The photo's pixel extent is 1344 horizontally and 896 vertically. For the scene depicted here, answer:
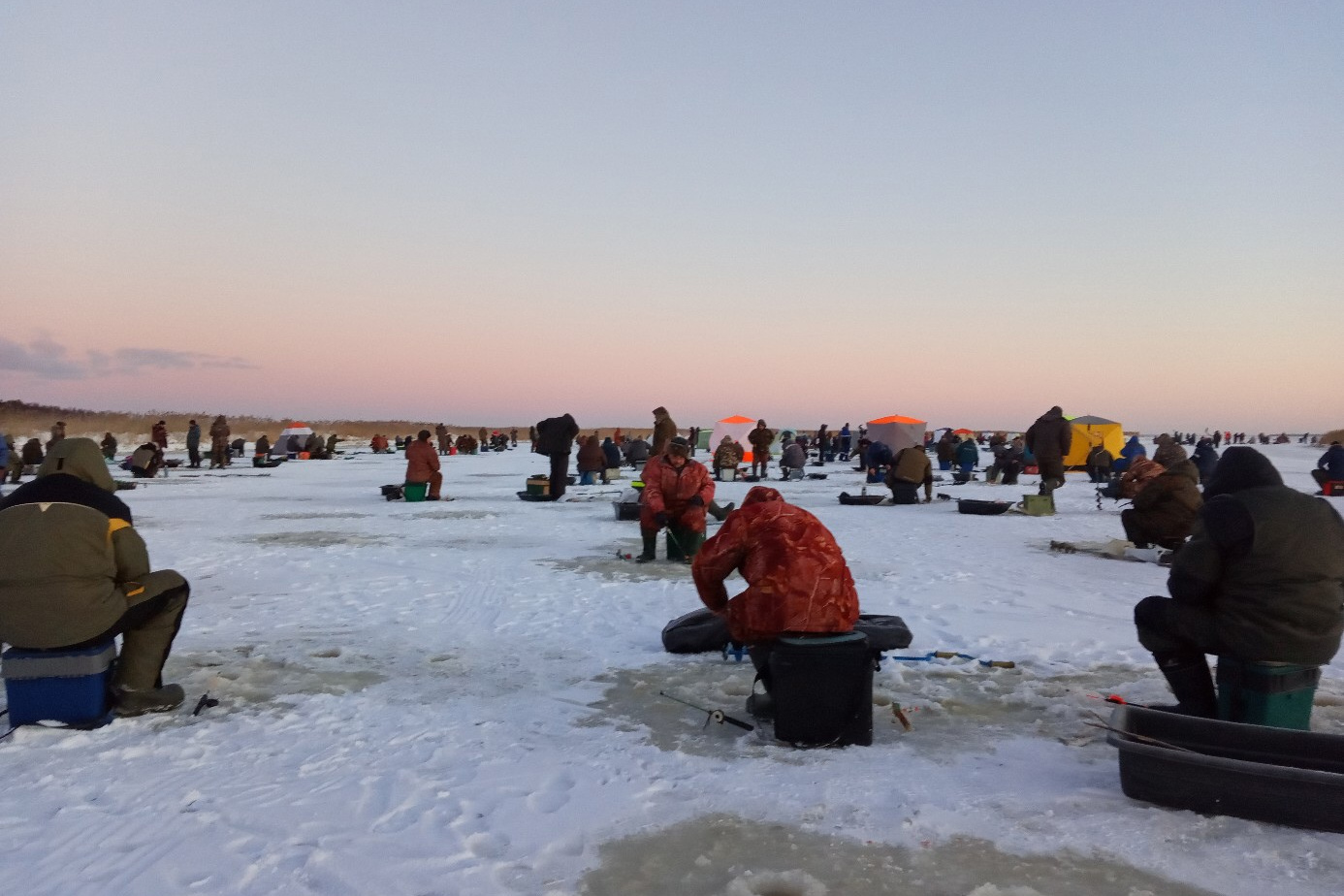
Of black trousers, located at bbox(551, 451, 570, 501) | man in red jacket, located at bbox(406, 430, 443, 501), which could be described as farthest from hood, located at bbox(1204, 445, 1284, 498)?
man in red jacket, located at bbox(406, 430, 443, 501)

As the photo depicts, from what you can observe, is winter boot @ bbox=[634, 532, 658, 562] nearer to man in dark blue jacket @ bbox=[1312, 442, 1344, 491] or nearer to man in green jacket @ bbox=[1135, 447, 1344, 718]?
man in green jacket @ bbox=[1135, 447, 1344, 718]

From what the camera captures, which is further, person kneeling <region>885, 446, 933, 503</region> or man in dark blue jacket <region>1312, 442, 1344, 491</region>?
person kneeling <region>885, 446, 933, 503</region>

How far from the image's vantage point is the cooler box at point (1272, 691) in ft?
13.2

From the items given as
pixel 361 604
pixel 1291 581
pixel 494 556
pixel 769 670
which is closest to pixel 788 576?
pixel 769 670

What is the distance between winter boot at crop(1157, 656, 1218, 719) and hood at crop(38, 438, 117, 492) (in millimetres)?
5473

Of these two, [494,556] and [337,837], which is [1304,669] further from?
[494,556]

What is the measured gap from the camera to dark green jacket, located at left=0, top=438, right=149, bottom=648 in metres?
4.38

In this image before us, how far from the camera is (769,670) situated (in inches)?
174

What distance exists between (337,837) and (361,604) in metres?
5.02

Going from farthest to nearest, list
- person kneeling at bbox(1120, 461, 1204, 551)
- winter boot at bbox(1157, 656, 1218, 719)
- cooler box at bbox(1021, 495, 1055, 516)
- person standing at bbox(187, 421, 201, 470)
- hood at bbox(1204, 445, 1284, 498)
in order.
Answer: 1. person standing at bbox(187, 421, 201, 470)
2. cooler box at bbox(1021, 495, 1055, 516)
3. person kneeling at bbox(1120, 461, 1204, 551)
4. winter boot at bbox(1157, 656, 1218, 719)
5. hood at bbox(1204, 445, 1284, 498)

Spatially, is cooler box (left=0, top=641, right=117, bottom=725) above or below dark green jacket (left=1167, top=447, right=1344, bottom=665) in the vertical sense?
below

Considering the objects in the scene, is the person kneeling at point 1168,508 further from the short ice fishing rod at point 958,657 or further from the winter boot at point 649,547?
the winter boot at point 649,547

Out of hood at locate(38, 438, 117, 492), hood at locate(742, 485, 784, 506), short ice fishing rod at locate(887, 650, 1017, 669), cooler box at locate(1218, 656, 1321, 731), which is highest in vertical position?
hood at locate(38, 438, 117, 492)

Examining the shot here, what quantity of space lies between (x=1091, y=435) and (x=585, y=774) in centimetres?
3386
